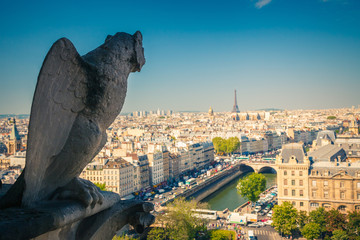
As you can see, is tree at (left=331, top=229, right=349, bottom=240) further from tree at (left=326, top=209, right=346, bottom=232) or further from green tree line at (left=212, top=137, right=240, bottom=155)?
green tree line at (left=212, top=137, right=240, bottom=155)

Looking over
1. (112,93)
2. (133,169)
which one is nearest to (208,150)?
(133,169)

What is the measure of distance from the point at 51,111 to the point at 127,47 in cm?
93

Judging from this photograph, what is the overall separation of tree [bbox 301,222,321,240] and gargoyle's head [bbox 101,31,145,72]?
17.4 meters

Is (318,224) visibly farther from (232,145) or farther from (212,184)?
(232,145)

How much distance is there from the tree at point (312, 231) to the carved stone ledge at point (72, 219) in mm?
16913

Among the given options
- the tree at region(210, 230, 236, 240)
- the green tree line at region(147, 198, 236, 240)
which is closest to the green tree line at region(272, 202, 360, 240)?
the tree at region(210, 230, 236, 240)

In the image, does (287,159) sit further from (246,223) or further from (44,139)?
(44,139)

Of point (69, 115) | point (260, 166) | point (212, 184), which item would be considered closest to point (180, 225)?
point (69, 115)

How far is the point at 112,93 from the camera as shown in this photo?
267 cm

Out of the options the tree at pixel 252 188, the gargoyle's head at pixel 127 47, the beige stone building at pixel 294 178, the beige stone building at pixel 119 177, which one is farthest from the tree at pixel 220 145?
the gargoyle's head at pixel 127 47

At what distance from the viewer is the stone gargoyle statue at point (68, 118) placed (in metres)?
2.16

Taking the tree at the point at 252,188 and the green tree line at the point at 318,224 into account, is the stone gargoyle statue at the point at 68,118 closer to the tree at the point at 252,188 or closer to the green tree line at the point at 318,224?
the green tree line at the point at 318,224

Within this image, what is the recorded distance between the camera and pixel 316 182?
72.0ft

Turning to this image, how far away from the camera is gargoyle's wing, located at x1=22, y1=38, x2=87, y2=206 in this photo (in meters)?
2.15
